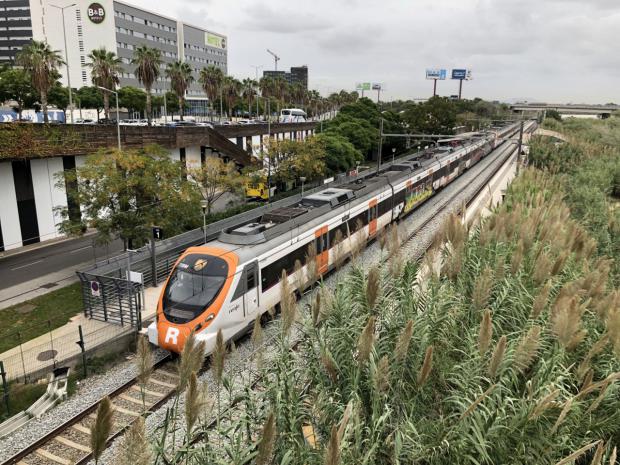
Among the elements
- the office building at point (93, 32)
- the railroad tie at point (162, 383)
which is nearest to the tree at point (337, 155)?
the railroad tie at point (162, 383)

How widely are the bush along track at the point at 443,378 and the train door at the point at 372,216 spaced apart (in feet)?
37.6

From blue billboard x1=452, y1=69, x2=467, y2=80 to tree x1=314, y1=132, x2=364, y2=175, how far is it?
375ft

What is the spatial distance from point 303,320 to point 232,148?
3049 centimetres

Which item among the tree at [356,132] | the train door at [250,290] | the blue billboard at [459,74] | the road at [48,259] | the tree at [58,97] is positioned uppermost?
the blue billboard at [459,74]

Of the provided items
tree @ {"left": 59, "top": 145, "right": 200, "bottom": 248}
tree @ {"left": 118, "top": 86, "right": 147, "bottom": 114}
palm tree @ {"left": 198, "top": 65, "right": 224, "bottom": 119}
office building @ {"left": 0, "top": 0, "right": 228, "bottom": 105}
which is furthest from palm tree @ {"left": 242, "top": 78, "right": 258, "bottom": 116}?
tree @ {"left": 59, "top": 145, "right": 200, "bottom": 248}

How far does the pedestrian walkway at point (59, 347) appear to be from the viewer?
1122 cm

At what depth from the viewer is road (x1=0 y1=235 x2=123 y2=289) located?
18842 millimetres

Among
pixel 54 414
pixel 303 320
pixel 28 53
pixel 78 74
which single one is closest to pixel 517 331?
pixel 303 320

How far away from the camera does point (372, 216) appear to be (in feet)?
69.3

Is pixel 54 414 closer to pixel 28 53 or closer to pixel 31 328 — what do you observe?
pixel 31 328

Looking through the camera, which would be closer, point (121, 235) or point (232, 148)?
point (121, 235)

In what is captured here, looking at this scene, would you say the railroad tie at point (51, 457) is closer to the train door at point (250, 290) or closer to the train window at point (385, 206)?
the train door at point (250, 290)

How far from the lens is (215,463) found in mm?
4852

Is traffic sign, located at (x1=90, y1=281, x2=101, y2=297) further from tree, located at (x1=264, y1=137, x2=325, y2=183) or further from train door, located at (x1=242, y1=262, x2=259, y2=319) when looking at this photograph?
tree, located at (x1=264, y1=137, x2=325, y2=183)
